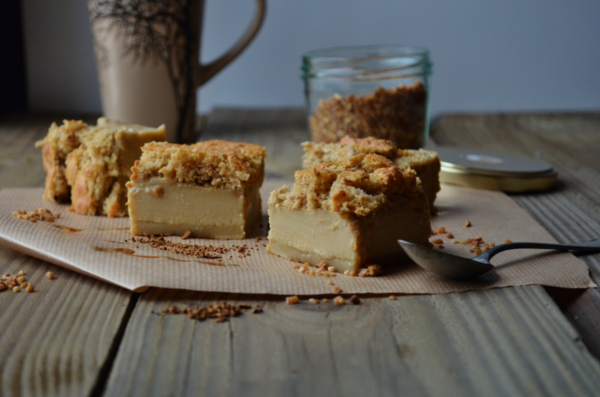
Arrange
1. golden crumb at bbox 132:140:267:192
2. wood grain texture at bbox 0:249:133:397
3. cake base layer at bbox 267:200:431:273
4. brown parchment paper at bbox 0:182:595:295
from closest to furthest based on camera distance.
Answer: wood grain texture at bbox 0:249:133:397
brown parchment paper at bbox 0:182:595:295
cake base layer at bbox 267:200:431:273
golden crumb at bbox 132:140:267:192

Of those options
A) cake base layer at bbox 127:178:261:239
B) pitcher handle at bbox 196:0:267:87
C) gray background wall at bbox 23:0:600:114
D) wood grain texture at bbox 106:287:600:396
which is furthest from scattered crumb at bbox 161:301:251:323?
gray background wall at bbox 23:0:600:114

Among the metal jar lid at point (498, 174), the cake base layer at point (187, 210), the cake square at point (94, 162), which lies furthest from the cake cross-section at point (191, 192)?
the metal jar lid at point (498, 174)

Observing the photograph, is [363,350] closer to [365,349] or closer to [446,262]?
[365,349]

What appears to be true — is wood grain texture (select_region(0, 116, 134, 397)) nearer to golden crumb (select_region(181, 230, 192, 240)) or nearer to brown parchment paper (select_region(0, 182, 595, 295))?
brown parchment paper (select_region(0, 182, 595, 295))

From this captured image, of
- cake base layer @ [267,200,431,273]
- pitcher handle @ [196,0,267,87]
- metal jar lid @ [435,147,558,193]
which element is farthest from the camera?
pitcher handle @ [196,0,267,87]

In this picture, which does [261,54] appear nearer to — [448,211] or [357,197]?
[448,211]

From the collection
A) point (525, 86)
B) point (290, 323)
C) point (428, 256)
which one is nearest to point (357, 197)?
point (428, 256)

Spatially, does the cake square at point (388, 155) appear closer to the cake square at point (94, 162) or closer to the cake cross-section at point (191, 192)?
the cake cross-section at point (191, 192)

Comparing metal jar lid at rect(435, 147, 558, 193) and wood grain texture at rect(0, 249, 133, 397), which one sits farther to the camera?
metal jar lid at rect(435, 147, 558, 193)
